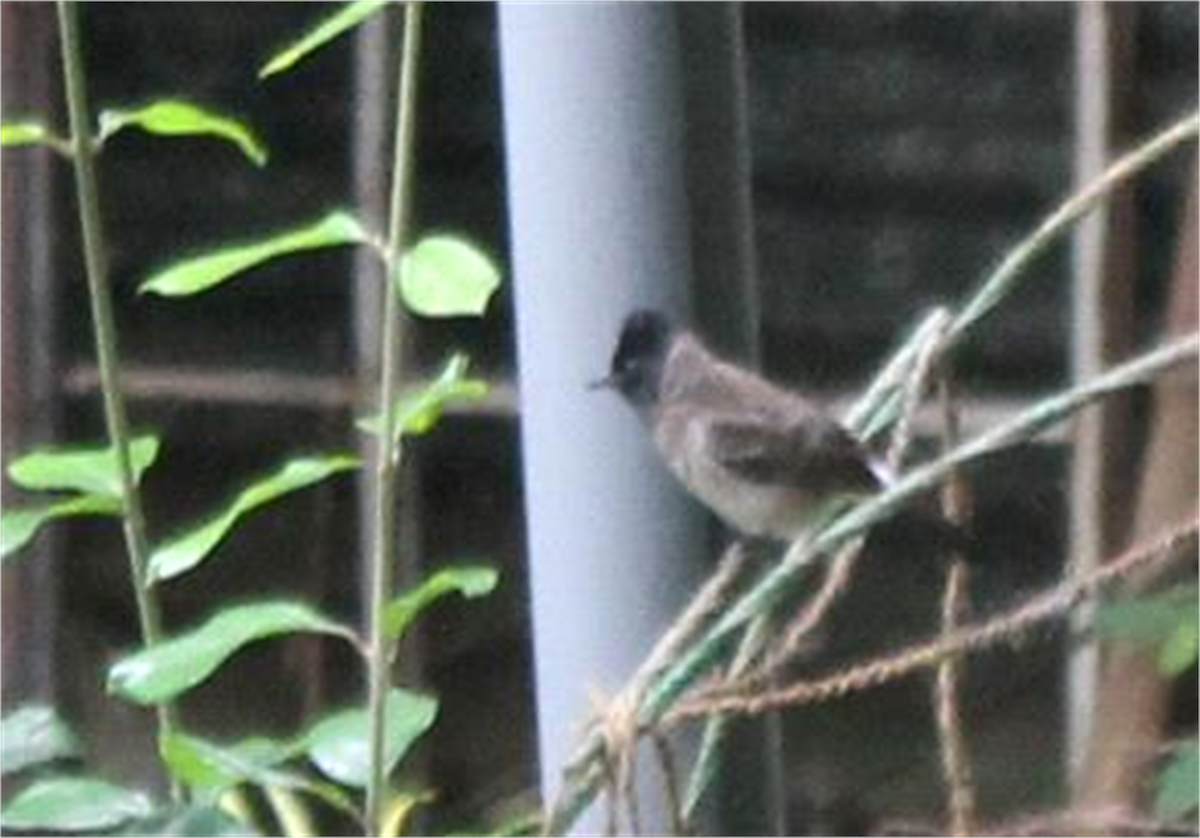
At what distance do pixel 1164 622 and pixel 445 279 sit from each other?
1.32 meters

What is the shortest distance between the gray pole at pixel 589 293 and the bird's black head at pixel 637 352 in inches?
0.5

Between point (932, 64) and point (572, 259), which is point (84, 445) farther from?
point (572, 259)

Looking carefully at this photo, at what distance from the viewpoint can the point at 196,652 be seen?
1729 mm

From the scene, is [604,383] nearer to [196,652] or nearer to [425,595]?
[425,595]

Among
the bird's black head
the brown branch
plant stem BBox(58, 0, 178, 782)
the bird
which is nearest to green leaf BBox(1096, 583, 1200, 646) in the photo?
the bird

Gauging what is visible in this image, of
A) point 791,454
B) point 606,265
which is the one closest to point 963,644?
point 606,265

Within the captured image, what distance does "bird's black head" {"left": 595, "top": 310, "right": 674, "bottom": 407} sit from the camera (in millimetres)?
1775

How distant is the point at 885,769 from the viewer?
3295mm

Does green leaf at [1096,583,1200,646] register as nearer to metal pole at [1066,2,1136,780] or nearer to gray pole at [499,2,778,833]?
metal pole at [1066,2,1136,780]

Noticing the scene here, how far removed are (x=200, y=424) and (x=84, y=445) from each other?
0.35 feet

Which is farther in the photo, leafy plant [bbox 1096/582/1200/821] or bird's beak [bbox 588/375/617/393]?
leafy plant [bbox 1096/582/1200/821]

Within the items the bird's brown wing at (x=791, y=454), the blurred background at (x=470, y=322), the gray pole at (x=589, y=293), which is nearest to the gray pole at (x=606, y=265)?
the gray pole at (x=589, y=293)

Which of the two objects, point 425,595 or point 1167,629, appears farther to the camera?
point 1167,629

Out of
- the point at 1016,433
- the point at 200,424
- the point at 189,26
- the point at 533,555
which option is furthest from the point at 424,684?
the point at 1016,433
